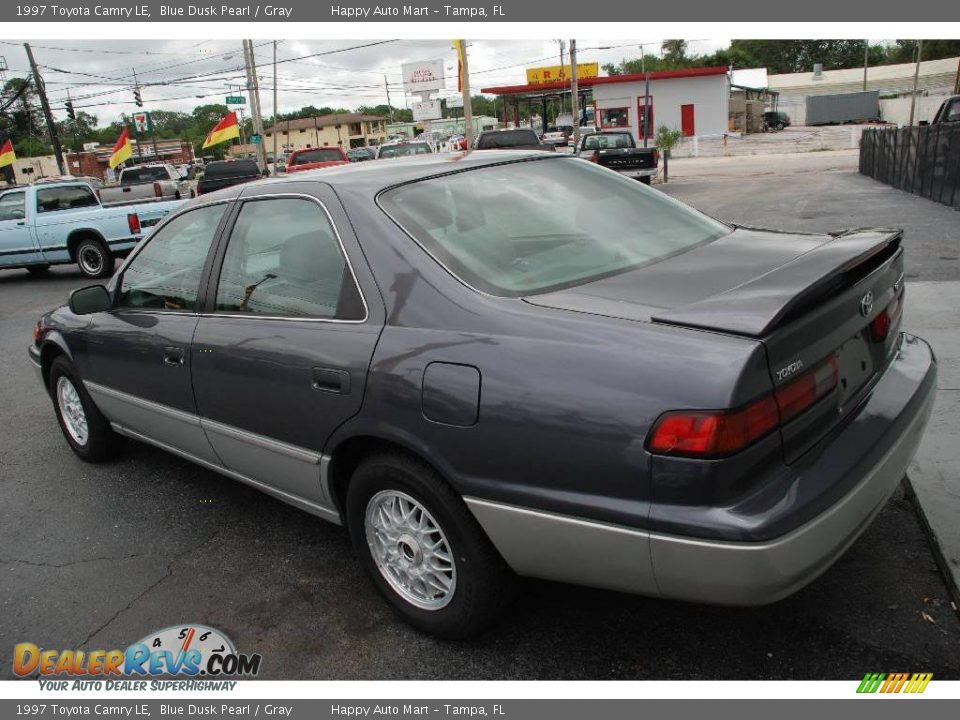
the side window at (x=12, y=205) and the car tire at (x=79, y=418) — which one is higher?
the side window at (x=12, y=205)

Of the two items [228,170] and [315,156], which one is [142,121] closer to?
[315,156]

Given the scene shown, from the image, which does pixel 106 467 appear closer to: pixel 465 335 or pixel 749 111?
pixel 465 335

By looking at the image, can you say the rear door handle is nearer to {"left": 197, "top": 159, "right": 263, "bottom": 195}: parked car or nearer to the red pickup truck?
{"left": 197, "top": 159, "right": 263, "bottom": 195}: parked car

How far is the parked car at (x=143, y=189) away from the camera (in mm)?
15617

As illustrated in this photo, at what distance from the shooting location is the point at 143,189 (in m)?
17.7

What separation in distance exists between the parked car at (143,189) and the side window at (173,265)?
10.7 metres

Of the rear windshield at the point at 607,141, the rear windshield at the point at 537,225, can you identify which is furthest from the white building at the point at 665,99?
the rear windshield at the point at 537,225

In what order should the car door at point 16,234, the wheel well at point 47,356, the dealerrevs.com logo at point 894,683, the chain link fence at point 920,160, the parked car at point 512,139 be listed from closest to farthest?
1. the dealerrevs.com logo at point 894,683
2. the wheel well at point 47,356
3. the chain link fence at point 920,160
4. the car door at point 16,234
5. the parked car at point 512,139

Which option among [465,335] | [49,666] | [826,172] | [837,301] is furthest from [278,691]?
[826,172]

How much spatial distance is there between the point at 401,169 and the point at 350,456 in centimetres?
122

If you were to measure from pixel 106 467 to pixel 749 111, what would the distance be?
197ft

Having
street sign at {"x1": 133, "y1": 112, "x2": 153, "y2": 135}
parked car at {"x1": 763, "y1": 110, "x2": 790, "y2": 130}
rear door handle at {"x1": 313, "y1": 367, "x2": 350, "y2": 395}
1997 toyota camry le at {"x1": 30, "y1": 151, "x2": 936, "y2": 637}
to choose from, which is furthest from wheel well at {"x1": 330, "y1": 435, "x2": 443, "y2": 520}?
parked car at {"x1": 763, "y1": 110, "x2": 790, "y2": 130}

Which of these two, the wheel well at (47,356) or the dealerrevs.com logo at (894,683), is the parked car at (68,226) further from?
the dealerrevs.com logo at (894,683)

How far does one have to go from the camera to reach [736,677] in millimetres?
2553
